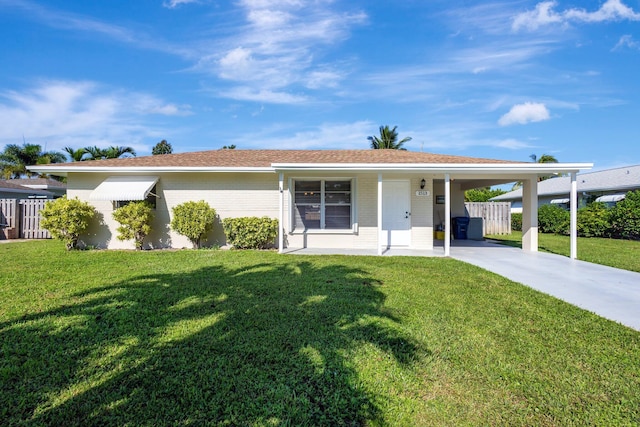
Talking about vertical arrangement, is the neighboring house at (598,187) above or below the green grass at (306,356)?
above

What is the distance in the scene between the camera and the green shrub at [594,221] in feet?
59.2

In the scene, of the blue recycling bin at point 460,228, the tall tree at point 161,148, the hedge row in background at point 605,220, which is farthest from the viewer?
the tall tree at point 161,148

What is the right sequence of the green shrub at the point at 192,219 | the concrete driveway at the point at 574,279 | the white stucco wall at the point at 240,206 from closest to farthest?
the concrete driveway at the point at 574,279, the green shrub at the point at 192,219, the white stucco wall at the point at 240,206

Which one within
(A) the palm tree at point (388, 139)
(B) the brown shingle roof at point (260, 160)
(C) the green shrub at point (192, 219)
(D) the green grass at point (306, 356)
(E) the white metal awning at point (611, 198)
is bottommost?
(D) the green grass at point (306, 356)

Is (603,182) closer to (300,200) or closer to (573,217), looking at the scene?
(573,217)

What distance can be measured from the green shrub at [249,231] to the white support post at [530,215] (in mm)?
9594

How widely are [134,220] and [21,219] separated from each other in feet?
29.8

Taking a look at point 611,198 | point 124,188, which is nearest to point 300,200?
point 124,188

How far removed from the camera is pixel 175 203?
1255cm

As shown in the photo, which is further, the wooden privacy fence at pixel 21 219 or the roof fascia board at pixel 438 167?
the wooden privacy fence at pixel 21 219

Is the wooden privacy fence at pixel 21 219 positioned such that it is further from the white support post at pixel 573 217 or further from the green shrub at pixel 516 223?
the green shrub at pixel 516 223

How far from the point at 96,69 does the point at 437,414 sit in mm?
19390

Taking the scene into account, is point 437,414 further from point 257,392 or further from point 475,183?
point 475,183

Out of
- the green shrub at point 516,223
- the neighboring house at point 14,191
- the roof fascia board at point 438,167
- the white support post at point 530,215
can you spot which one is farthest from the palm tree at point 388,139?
the neighboring house at point 14,191
